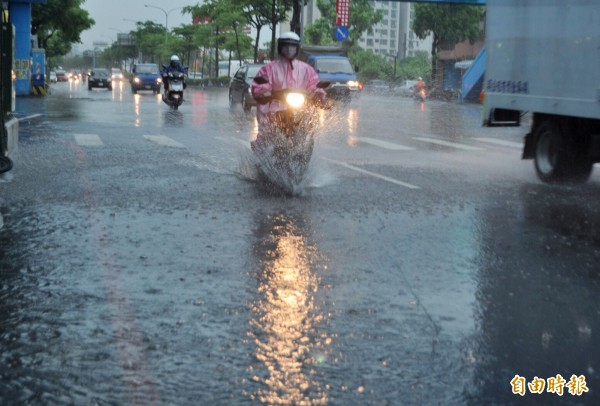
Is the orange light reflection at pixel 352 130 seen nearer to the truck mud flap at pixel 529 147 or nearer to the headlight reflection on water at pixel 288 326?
the truck mud flap at pixel 529 147

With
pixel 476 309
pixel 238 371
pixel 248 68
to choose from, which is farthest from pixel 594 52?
pixel 248 68

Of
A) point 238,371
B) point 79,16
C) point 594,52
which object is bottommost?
point 238,371

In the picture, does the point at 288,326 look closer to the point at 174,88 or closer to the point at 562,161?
the point at 562,161

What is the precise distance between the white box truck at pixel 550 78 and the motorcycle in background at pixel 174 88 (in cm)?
1698

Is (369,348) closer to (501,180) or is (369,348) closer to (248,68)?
(501,180)

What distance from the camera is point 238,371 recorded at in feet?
13.0

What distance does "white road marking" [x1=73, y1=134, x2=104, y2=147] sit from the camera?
15.1m

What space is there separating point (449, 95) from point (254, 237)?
53.3 meters

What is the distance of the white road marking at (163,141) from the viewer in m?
15.4

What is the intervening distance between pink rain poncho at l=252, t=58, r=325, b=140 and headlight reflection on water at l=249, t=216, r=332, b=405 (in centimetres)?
322

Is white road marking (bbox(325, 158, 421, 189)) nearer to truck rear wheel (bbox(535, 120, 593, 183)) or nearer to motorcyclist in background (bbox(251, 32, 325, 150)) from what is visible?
motorcyclist in background (bbox(251, 32, 325, 150))

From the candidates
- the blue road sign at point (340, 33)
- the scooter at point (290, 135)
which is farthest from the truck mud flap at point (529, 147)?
the blue road sign at point (340, 33)

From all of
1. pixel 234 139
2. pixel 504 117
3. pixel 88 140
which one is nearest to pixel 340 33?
pixel 234 139

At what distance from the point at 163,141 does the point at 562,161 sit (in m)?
7.50
